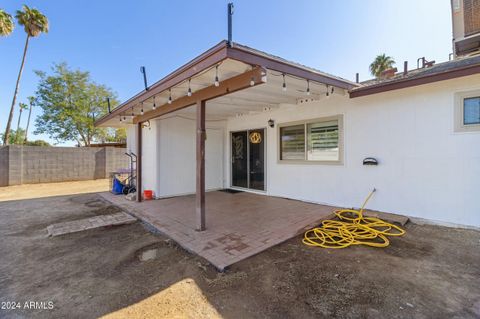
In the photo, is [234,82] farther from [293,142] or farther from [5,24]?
[5,24]

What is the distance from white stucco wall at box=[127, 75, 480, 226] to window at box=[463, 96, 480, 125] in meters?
0.18

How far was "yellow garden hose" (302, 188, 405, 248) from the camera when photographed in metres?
3.22

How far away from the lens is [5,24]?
11.0m

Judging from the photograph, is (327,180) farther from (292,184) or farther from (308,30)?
(308,30)

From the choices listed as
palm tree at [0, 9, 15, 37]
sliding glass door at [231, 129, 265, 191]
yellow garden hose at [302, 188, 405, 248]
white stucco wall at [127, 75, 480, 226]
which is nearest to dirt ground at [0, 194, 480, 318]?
yellow garden hose at [302, 188, 405, 248]

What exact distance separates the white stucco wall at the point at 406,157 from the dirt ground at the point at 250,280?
0.60 meters

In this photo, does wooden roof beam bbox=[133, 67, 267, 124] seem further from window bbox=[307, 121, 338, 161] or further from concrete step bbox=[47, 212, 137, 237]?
window bbox=[307, 121, 338, 161]

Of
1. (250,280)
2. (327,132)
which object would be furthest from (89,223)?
(327,132)

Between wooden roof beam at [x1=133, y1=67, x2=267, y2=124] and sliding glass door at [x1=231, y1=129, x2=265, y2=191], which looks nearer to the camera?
wooden roof beam at [x1=133, y1=67, x2=267, y2=124]

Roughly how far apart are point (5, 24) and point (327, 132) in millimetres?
16419

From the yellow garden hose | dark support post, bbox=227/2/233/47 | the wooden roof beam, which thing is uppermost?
dark support post, bbox=227/2/233/47

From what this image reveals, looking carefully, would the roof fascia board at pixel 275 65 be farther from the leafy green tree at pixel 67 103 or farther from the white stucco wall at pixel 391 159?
the leafy green tree at pixel 67 103

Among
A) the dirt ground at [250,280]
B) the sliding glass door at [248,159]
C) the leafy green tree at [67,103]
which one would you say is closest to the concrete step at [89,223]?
the dirt ground at [250,280]

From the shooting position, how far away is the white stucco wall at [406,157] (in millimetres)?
3570
